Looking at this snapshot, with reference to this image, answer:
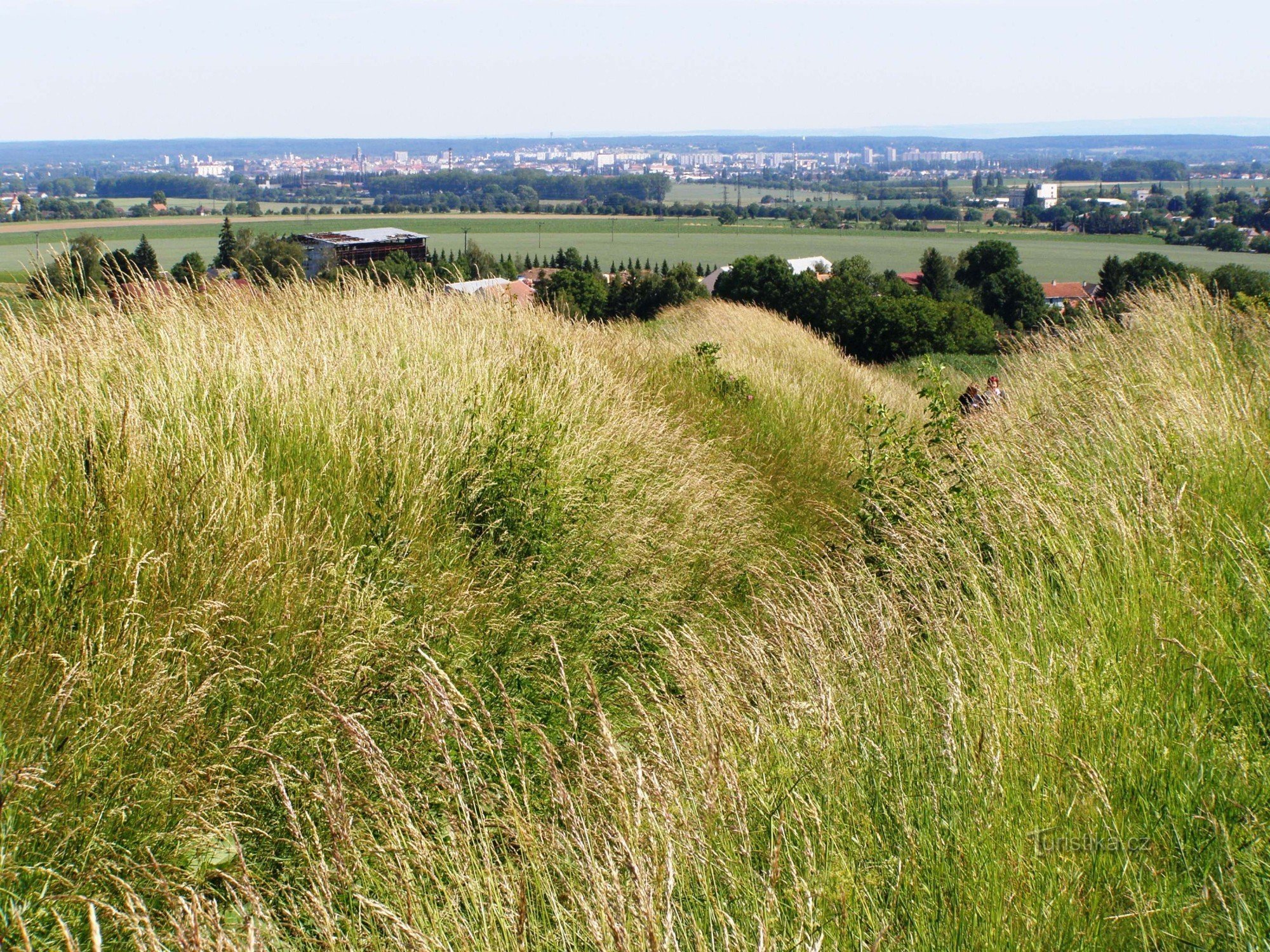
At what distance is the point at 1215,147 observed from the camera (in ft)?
611

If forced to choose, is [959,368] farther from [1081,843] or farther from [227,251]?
[1081,843]

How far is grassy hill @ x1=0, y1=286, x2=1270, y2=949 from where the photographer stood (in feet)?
7.42

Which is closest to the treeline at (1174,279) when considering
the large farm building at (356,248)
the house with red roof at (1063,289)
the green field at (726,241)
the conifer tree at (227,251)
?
the house with red roof at (1063,289)

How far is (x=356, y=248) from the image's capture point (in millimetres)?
16219

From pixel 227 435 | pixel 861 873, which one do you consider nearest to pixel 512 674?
pixel 227 435

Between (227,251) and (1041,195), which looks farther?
(1041,195)

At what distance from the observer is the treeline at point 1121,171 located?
125m

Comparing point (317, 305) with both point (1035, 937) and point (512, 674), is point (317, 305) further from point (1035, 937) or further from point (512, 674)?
point (1035, 937)

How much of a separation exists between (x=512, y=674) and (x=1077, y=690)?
90.9 inches

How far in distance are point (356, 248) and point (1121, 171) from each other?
464ft

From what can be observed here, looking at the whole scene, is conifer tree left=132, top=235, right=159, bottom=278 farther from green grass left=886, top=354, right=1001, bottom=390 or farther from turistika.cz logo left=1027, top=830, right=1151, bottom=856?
green grass left=886, top=354, right=1001, bottom=390

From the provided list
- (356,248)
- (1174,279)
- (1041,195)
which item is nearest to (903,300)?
(356,248)

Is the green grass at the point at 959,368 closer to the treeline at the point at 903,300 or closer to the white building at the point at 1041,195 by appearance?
the treeline at the point at 903,300

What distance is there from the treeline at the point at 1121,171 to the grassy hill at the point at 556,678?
13793 cm
